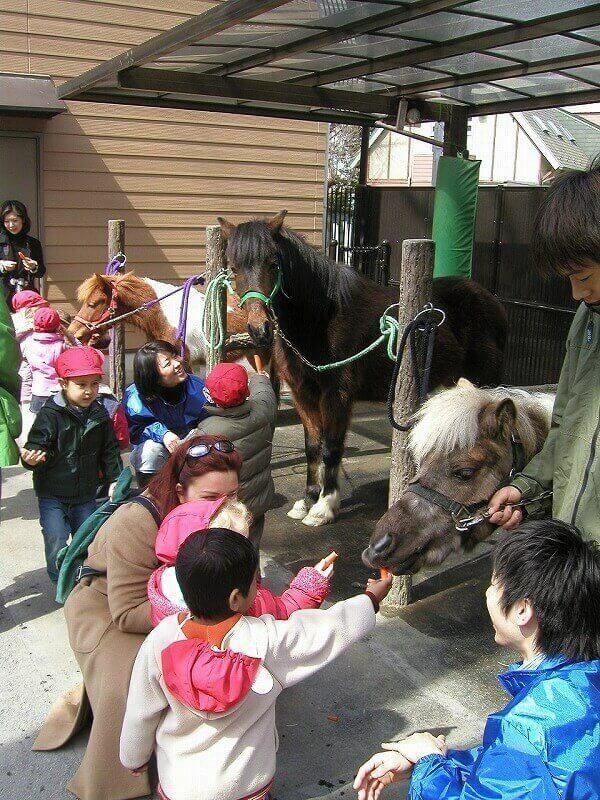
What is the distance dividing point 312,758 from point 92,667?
0.94 metres

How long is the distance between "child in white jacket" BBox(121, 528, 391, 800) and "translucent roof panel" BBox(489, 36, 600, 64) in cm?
434

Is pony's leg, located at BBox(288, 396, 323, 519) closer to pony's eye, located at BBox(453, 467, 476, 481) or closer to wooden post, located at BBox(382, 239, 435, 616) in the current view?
wooden post, located at BBox(382, 239, 435, 616)

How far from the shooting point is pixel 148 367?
4320 mm

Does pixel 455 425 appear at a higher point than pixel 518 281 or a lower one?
lower

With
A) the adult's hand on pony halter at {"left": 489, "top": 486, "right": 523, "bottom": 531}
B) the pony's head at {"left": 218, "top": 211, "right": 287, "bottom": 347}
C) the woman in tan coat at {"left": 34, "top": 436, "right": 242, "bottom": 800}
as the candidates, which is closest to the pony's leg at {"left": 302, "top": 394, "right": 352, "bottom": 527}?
the pony's head at {"left": 218, "top": 211, "right": 287, "bottom": 347}

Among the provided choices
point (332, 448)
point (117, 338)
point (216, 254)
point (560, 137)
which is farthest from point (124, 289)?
point (560, 137)

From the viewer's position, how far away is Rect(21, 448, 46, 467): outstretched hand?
159 inches

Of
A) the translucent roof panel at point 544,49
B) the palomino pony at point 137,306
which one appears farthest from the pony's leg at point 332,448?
the translucent roof panel at point 544,49

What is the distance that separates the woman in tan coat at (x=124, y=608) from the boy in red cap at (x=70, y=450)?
1.30m

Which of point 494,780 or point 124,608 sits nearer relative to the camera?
point 494,780

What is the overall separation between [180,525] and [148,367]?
190 centimetres

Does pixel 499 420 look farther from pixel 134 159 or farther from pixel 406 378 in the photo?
pixel 134 159

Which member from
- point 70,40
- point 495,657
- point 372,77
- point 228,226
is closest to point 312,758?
point 495,657

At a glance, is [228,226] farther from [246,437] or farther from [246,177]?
[246,177]
